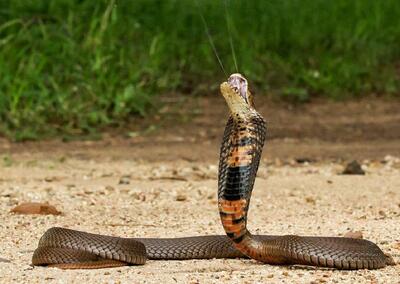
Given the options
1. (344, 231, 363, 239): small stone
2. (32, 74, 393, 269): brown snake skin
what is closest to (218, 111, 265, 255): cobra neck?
(32, 74, 393, 269): brown snake skin

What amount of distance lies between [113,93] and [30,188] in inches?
126

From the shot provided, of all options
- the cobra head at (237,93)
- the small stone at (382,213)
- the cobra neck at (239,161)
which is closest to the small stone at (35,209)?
the small stone at (382,213)

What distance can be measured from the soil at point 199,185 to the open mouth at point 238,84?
83 cm

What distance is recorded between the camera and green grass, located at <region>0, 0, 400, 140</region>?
11.9 m

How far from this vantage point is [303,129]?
A: 12.5 meters

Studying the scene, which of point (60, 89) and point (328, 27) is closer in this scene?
point (60, 89)

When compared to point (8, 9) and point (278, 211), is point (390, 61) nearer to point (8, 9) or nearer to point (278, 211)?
point (8, 9)

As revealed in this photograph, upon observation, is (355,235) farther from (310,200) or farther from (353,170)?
→ (353,170)

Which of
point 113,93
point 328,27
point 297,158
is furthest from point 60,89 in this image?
point 328,27

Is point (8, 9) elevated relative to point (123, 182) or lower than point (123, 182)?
elevated

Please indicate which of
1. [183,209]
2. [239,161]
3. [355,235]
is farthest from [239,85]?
[183,209]

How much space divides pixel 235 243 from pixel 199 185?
3.84 meters

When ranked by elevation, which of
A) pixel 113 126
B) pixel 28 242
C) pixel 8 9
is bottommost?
pixel 28 242

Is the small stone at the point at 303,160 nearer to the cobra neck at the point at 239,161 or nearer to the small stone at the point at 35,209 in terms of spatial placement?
the small stone at the point at 35,209
